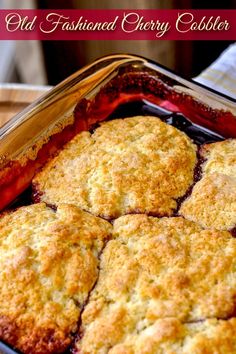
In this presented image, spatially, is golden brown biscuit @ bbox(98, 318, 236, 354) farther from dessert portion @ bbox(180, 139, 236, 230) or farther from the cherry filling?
the cherry filling

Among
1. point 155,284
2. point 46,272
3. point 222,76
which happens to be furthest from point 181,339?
point 222,76

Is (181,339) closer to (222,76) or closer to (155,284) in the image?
(155,284)

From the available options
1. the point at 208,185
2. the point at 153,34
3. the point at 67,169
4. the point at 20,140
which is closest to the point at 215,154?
the point at 208,185

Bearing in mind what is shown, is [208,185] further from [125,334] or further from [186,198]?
[125,334]

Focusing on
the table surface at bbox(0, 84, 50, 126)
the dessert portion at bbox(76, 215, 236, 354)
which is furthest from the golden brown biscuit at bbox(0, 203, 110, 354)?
the table surface at bbox(0, 84, 50, 126)

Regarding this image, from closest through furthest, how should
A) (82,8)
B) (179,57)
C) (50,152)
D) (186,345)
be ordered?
(186,345) → (50,152) → (82,8) → (179,57)

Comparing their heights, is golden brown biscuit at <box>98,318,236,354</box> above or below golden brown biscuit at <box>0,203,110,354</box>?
below
